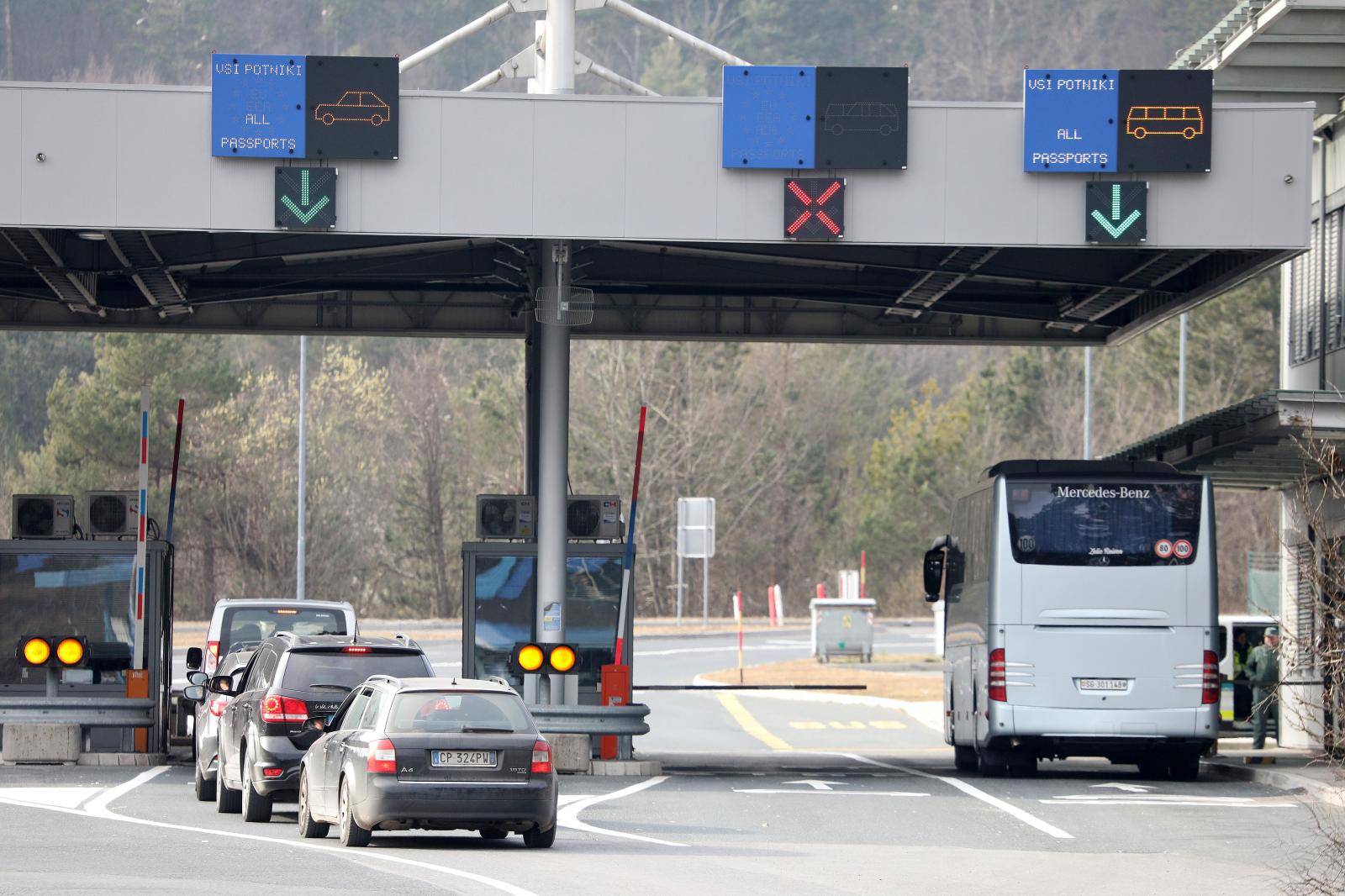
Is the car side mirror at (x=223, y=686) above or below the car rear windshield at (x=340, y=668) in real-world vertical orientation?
below

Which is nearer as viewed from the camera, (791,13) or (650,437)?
(650,437)

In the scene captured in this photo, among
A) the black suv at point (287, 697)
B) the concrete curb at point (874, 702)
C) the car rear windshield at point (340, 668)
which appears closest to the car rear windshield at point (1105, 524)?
the black suv at point (287, 697)

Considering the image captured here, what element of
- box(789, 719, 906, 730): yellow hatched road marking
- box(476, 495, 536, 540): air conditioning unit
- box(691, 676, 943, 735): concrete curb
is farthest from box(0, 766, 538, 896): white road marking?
box(691, 676, 943, 735): concrete curb

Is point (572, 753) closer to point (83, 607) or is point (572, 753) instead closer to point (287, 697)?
point (83, 607)

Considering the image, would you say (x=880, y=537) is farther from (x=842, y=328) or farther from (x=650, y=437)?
(x=842, y=328)

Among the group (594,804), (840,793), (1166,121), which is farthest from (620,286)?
(594,804)

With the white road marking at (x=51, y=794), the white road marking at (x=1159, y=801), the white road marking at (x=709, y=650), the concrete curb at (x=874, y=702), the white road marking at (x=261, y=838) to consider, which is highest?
the white road marking at (x=261, y=838)

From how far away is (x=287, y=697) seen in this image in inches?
671

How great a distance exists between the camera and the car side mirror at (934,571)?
1060 inches

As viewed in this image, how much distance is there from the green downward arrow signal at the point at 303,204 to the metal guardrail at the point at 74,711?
5.80 metres

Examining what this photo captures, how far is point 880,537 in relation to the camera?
83.8m

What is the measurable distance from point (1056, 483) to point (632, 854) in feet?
31.8

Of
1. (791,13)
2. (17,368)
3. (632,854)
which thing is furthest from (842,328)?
(791,13)

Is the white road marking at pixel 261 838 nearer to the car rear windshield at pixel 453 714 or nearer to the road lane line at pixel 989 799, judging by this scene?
the car rear windshield at pixel 453 714
